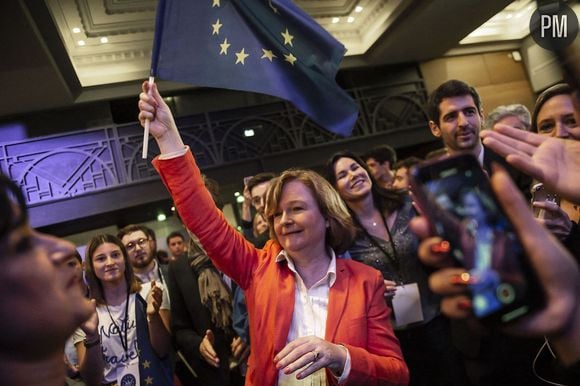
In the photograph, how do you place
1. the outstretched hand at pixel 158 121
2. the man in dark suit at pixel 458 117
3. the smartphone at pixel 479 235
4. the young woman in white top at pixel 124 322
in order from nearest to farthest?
1. the smartphone at pixel 479 235
2. the outstretched hand at pixel 158 121
3. the man in dark suit at pixel 458 117
4. the young woman in white top at pixel 124 322

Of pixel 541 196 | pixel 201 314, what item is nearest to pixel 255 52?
pixel 541 196

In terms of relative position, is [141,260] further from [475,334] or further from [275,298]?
[475,334]

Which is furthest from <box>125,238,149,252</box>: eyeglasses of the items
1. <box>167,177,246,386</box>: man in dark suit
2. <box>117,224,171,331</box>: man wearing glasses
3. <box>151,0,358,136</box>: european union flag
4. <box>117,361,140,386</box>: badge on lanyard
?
<box>151,0,358,136</box>: european union flag

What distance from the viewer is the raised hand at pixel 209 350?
1900 mm

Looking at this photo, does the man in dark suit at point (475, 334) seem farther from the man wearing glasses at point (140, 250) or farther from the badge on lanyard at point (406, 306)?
the man wearing glasses at point (140, 250)

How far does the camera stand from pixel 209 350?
6.29 ft

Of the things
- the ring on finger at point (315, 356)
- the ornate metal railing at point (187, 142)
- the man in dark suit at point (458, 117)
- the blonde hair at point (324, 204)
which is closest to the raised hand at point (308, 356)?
the ring on finger at point (315, 356)

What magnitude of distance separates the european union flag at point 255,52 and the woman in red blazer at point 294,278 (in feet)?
1.03

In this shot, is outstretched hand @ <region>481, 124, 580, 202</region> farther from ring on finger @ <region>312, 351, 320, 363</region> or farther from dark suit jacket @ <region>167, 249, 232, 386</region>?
dark suit jacket @ <region>167, 249, 232, 386</region>

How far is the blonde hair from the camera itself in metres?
1.54

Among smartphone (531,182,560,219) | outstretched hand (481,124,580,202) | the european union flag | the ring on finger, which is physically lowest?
the ring on finger

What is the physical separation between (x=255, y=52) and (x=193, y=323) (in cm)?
148

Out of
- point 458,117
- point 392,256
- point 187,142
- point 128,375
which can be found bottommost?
point 128,375

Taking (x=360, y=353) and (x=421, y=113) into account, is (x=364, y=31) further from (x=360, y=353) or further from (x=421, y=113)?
(x=360, y=353)
